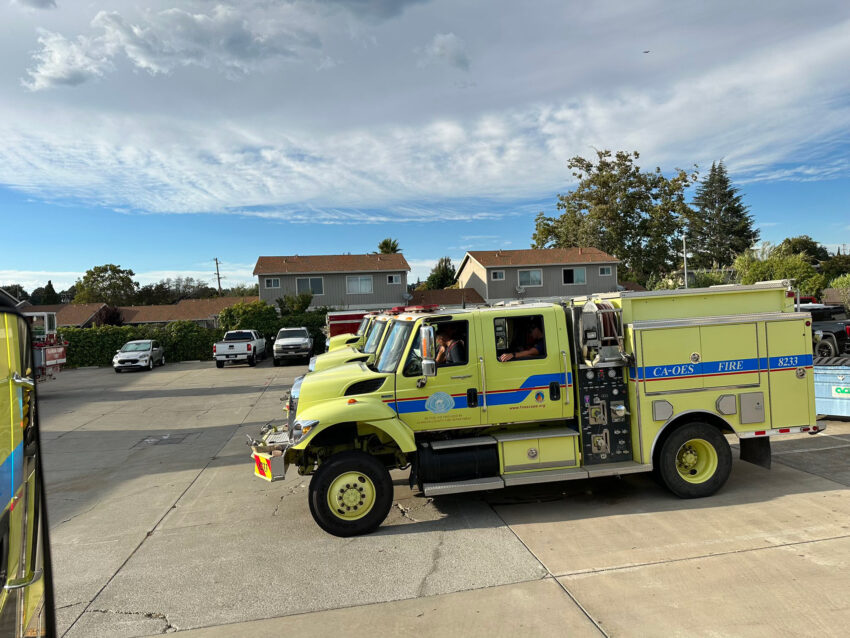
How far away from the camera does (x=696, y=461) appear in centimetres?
657

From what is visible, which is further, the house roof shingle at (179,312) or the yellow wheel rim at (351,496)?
the house roof shingle at (179,312)

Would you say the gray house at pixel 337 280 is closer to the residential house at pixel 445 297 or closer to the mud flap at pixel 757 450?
the residential house at pixel 445 297

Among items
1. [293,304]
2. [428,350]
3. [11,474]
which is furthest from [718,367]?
[293,304]

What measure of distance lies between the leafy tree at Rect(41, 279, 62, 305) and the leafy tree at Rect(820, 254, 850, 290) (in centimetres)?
10501

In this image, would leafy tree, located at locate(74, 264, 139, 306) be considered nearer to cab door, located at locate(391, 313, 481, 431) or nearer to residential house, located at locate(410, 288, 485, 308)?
residential house, located at locate(410, 288, 485, 308)

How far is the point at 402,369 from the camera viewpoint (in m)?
6.29

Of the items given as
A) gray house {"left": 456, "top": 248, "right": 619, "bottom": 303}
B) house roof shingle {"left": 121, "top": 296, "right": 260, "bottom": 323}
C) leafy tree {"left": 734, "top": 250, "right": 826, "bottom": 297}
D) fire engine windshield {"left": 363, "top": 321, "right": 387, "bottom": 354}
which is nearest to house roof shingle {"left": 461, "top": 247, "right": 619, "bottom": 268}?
gray house {"left": 456, "top": 248, "right": 619, "bottom": 303}

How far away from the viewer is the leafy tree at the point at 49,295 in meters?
89.4

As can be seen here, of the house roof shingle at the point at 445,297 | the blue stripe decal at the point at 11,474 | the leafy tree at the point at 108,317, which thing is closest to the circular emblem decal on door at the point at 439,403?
the blue stripe decal at the point at 11,474

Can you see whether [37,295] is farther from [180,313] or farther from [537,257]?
[537,257]

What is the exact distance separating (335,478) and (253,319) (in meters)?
28.1

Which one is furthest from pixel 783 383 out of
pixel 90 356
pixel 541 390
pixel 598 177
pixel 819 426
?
pixel 598 177

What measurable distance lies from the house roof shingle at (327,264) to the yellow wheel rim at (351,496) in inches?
1285

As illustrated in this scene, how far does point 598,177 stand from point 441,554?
46.9 m
